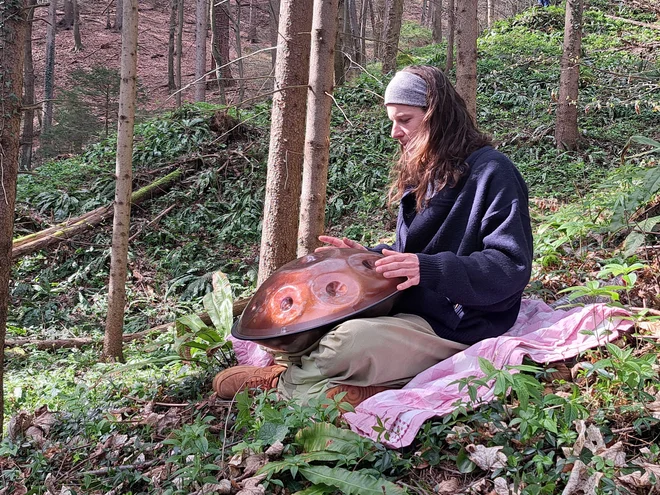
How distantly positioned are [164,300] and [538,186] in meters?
5.29

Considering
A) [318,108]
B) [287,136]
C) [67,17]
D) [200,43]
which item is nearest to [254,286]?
[287,136]

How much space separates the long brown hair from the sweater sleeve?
41 centimetres

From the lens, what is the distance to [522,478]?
6.76 ft

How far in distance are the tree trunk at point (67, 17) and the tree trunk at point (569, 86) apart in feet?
81.7

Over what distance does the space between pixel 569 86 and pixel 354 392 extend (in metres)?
7.76

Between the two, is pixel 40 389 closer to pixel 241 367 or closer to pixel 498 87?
pixel 241 367

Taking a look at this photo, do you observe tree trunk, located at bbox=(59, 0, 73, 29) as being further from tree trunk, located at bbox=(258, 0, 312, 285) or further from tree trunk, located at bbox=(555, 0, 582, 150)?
tree trunk, located at bbox=(258, 0, 312, 285)

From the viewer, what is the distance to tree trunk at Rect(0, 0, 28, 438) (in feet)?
10.5

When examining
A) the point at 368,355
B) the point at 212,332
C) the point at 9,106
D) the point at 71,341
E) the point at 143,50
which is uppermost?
the point at 143,50

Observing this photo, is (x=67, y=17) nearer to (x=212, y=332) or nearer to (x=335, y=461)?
(x=212, y=332)

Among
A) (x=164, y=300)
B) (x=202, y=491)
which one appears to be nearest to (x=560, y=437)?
(x=202, y=491)

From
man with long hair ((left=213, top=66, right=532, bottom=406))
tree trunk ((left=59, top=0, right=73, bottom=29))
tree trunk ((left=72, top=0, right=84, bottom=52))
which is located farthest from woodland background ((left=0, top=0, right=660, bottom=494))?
tree trunk ((left=59, top=0, right=73, bottom=29))

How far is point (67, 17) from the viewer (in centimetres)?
2728

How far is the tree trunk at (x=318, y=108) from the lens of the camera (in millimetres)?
4035
